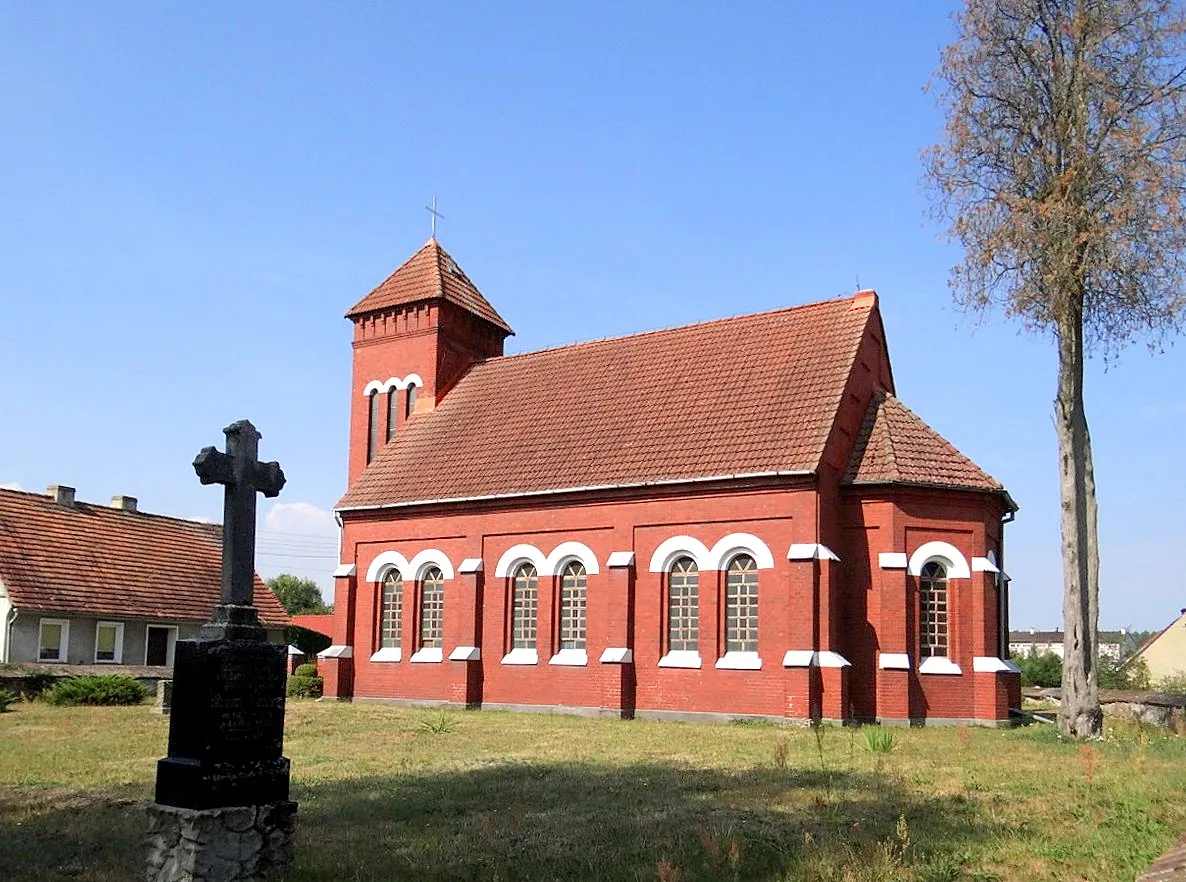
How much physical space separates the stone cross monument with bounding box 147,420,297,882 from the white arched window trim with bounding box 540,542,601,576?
55.5 feet

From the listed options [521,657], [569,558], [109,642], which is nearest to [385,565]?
[521,657]

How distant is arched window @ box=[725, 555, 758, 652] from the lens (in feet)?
79.9

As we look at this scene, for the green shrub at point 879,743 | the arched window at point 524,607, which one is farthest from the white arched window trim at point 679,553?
the green shrub at point 879,743

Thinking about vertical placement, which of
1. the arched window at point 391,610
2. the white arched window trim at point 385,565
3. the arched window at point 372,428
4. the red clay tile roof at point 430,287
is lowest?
the arched window at point 391,610

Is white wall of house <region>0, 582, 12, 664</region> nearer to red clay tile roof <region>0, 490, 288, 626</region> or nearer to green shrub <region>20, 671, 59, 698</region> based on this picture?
red clay tile roof <region>0, 490, 288, 626</region>

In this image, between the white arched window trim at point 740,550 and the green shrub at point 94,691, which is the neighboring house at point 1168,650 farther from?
the green shrub at point 94,691

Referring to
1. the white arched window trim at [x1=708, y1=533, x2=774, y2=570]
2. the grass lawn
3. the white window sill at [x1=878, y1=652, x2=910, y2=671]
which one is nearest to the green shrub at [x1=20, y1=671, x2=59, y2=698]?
the grass lawn

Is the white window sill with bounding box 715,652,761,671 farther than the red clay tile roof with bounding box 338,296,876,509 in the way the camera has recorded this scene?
No

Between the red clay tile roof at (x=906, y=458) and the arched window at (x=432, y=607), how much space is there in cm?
1135

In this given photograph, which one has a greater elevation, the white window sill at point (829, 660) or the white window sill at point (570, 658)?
the white window sill at point (829, 660)

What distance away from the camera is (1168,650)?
58.2 m

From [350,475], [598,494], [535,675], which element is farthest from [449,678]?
[350,475]

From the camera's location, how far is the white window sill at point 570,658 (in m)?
26.2

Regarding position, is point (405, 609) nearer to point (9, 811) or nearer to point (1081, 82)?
point (9, 811)
